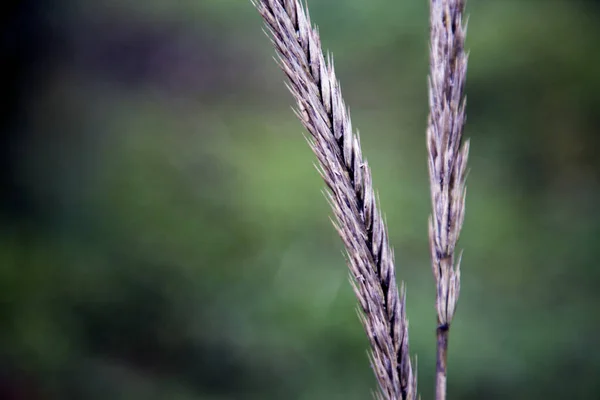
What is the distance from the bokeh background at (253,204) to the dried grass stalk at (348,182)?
158cm

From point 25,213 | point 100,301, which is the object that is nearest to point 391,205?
point 100,301

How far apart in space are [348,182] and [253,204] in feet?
11.3

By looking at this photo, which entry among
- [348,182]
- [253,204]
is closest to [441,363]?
[348,182]

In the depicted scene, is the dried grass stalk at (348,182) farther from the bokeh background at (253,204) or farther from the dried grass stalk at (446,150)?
the bokeh background at (253,204)

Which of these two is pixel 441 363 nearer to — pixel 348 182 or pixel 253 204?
pixel 348 182

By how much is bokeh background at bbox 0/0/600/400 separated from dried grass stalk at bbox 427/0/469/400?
1540 mm

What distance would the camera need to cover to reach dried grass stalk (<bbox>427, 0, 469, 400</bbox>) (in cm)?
93

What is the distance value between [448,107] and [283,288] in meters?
2.89

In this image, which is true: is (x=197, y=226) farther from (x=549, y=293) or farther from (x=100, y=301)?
(x=549, y=293)

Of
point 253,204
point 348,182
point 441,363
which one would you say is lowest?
point 441,363

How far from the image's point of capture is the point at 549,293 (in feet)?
11.5

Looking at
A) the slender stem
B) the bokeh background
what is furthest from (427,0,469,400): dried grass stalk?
the bokeh background

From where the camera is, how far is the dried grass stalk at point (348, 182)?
0.89 m

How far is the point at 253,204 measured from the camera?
4.30 metres
